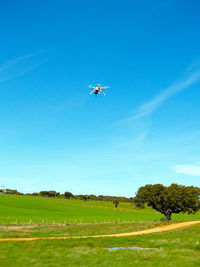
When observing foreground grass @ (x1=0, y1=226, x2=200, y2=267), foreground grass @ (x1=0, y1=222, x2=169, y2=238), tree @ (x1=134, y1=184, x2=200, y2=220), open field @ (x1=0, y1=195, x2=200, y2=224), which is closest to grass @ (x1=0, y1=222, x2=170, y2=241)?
foreground grass @ (x1=0, y1=222, x2=169, y2=238)

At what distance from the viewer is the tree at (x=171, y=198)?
226ft

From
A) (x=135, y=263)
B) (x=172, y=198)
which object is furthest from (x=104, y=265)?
(x=172, y=198)

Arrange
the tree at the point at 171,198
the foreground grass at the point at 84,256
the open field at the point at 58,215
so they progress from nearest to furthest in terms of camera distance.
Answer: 1. the foreground grass at the point at 84,256
2. the tree at the point at 171,198
3. the open field at the point at 58,215

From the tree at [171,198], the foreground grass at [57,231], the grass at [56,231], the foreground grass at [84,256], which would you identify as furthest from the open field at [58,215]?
the foreground grass at [84,256]

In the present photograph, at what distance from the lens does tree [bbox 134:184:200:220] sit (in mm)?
68875

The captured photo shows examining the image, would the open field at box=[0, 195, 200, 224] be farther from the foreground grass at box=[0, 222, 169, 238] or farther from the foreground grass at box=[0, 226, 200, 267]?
the foreground grass at box=[0, 226, 200, 267]

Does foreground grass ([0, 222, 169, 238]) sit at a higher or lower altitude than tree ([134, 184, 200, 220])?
lower

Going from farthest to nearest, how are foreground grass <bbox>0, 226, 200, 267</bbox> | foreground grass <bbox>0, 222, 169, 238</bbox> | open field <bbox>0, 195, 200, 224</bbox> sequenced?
open field <bbox>0, 195, 200, 224</bbox> < foreground grass <bbox>0, 222, 169, 238</bbox> < foreground grass <bbox>0, 226, 200, 267</bbox>

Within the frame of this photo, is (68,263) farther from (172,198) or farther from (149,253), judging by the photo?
(172,198)

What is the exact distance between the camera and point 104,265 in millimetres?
18031

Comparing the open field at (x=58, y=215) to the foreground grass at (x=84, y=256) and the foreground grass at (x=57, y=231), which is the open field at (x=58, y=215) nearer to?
the foreground grass at (x=57, y=231)

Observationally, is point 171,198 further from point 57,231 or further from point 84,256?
point 84,256

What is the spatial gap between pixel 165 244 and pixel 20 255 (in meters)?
14.2

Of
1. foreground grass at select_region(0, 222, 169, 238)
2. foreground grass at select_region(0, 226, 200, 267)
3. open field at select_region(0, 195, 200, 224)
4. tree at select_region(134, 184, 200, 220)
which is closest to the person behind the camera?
foreground grass at select_region(0, 226, 200, 267)
